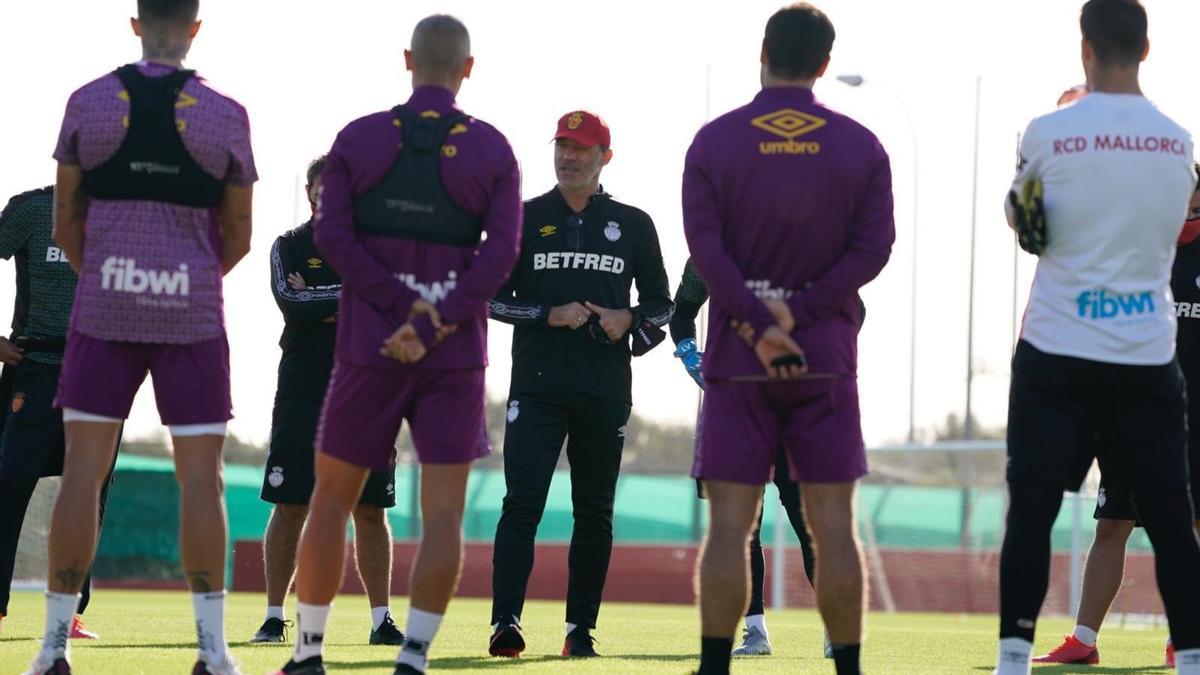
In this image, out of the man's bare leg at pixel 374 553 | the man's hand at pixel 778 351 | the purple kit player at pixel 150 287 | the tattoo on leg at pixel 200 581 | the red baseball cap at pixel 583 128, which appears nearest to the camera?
the man's hand at pixel 778 351

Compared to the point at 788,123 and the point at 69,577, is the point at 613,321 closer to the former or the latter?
the point at 788,123

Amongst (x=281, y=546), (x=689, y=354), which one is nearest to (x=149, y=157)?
(x=281, y=546)

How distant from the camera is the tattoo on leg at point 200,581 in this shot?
21.4ft

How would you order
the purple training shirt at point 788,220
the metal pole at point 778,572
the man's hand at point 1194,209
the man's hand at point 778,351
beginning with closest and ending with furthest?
the man's hand at point 778,351
the purple training shirt at point 788,220
the man's hand at point 1194,209
the metal pole at point 778,572

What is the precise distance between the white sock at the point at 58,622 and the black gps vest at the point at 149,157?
1358mm

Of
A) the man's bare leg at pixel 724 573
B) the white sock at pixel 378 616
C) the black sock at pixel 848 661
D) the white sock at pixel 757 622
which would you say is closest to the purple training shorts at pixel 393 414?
the man's bare leg at pixel 724 573

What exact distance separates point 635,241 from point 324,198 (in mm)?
3209

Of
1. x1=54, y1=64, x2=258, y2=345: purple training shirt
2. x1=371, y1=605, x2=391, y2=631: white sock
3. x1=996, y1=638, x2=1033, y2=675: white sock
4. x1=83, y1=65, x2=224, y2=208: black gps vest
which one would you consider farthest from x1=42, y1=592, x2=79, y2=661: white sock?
x1=371, y1=605, x2=391, y2=631: white sock

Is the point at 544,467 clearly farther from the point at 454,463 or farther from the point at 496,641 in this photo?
the point at 454,463

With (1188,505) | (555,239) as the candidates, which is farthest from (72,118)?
(1188,505)

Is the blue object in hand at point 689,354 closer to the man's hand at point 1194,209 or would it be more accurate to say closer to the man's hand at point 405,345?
the man's hand at point 1194,209

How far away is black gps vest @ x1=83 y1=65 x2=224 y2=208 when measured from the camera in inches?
251

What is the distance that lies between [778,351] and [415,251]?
1286 mm

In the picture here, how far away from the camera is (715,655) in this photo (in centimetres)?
613
